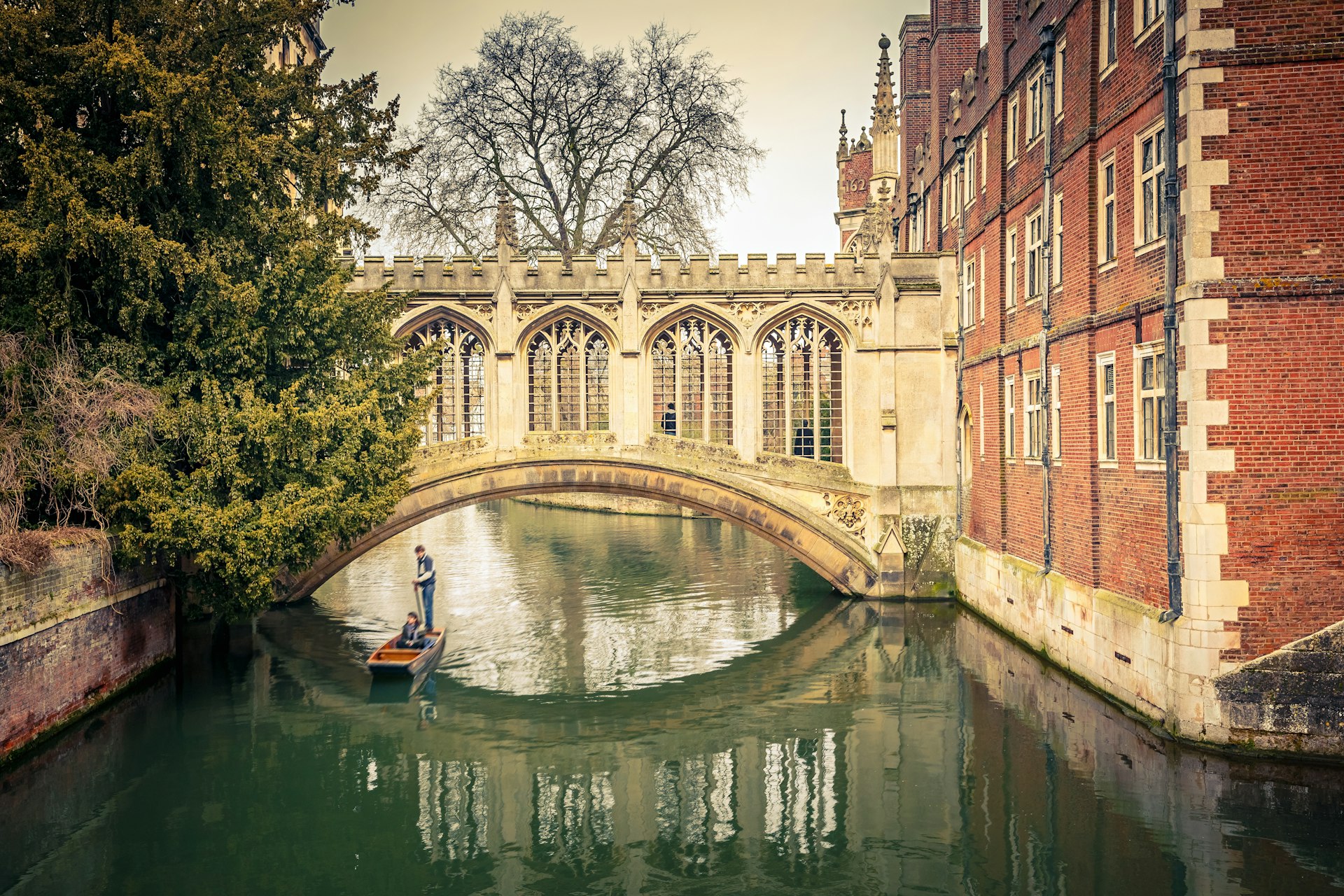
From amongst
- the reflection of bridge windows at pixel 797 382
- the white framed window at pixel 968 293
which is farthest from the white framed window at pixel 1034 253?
the reflection of bridge windows at pixel 797 382

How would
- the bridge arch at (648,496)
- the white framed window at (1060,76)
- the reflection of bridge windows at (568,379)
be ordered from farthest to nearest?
the reflection of bridge windows at (568,379)
the bridge arch at (648,496)
the white framed window at (1060,76)

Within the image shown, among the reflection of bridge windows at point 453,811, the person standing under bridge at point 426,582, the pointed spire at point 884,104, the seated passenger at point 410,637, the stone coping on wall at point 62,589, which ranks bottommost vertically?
the reflection of bridge windows at point 453,811

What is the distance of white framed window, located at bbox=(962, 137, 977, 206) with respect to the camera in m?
20.0

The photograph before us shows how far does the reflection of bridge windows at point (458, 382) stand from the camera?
65.8ft

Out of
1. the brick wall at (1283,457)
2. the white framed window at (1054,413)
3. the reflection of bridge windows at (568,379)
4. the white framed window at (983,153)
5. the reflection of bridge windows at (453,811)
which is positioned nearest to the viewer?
the reflection of bridge windows at (453,811)

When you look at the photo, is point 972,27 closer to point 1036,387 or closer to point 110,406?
point 1036,387

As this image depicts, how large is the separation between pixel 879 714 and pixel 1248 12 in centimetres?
945

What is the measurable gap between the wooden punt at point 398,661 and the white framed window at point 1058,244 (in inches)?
443

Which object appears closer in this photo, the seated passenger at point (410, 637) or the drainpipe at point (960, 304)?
the seated passenger at point (410, 637)

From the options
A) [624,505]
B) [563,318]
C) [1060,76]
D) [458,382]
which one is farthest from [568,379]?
[624,505]

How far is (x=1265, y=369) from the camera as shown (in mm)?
10477

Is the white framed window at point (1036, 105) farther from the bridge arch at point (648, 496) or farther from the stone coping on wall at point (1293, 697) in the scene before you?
the stone coping on wall at point (1293, 697)

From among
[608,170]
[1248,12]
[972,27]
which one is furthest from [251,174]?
[972,27]

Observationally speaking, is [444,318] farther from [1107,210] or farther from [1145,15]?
[1145,15]
